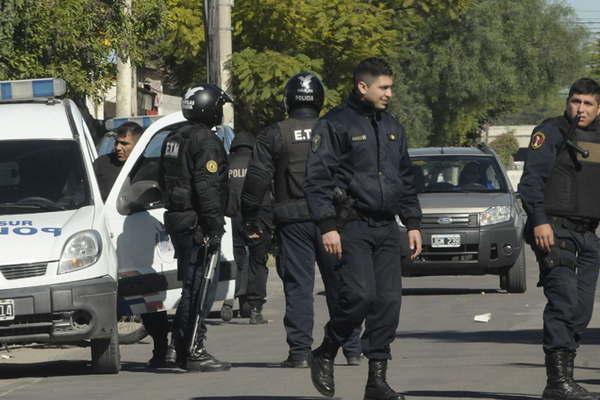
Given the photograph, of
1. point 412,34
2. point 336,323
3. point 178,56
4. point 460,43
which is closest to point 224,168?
point 336,323

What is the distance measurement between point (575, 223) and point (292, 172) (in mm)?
2623

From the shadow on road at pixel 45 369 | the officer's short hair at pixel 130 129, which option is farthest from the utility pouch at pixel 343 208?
the officer's short hair at pixel 130 129

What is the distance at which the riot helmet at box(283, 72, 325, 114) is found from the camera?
11.8 metres

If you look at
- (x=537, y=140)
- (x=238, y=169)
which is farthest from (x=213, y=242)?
(x=238, y=169)

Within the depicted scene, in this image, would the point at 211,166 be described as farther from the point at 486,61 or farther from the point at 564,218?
the point at 486,61

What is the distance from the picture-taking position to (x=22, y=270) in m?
11.2

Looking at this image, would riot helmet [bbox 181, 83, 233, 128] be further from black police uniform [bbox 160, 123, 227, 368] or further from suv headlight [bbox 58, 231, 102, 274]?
suv headlight [bbox 58, 231, 102, 274]

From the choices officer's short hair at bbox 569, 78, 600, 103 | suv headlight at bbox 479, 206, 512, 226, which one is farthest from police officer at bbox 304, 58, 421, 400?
suv headlight at bbox 479, 206, 512, 226

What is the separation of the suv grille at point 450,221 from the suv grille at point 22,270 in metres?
9.30

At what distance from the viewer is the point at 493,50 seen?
2259 inches

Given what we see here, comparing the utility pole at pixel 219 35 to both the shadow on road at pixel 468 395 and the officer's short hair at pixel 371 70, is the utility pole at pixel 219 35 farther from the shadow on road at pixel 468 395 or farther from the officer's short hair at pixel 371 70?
the officer's short hair at pixel 371 70

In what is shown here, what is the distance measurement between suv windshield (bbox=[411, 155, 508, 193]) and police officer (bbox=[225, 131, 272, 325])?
15.9ft

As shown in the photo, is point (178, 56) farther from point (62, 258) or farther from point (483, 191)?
point (62, 258)

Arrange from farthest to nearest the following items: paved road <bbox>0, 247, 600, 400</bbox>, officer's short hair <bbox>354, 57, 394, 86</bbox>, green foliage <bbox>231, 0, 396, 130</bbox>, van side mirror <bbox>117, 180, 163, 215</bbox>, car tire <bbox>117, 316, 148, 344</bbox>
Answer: green foliage <bbox>231, 0, 396, 130</bbox>, car tire <bbox>117, 316, 148, 344</bbox>, van side mirror <bbox>117, 180, 163, 215</bbox>, paved road <bbox>0, 247, 600, 400</bbox>, officer's short hair <bbox>354, 57, 394, 86</bbox>
